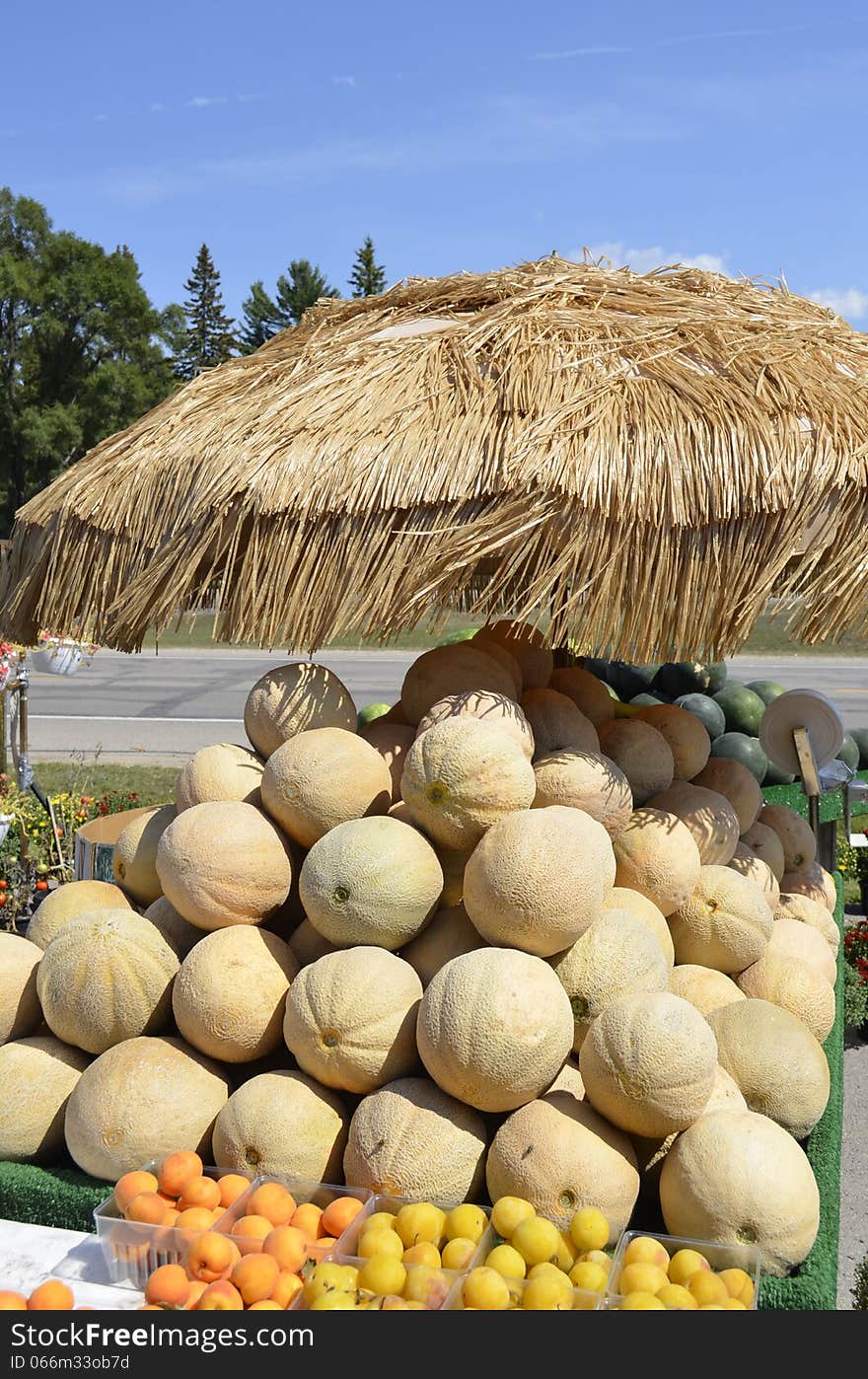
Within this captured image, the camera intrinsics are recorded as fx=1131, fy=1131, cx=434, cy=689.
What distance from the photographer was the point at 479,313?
402 cm

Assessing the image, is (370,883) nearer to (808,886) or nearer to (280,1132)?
(280,1132)

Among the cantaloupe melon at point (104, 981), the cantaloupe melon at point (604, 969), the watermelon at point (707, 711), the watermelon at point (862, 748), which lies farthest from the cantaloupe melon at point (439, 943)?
the watermelon at point (862, 748)

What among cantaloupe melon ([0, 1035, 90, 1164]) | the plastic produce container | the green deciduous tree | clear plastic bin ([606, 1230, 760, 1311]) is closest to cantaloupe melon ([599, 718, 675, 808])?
clear plastic bin ([606, 1230, 760, 1311])

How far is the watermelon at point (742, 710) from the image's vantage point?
7.77m

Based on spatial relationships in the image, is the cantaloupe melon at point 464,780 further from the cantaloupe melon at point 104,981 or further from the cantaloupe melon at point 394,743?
the cantaloupe melon at point 104,981

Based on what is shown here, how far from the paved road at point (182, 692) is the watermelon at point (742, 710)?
645cm

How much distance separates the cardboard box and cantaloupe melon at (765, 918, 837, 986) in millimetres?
2399

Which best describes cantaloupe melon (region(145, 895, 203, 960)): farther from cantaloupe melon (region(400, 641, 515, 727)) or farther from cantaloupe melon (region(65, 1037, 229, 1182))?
cantaloupe melon (region(400, 641, 515, 727))

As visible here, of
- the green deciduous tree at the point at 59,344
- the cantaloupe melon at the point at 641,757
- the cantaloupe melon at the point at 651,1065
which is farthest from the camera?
the green deciduous tree at the point at 59,344

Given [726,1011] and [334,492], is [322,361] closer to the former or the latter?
[334,492]

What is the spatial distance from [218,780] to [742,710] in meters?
5.07
